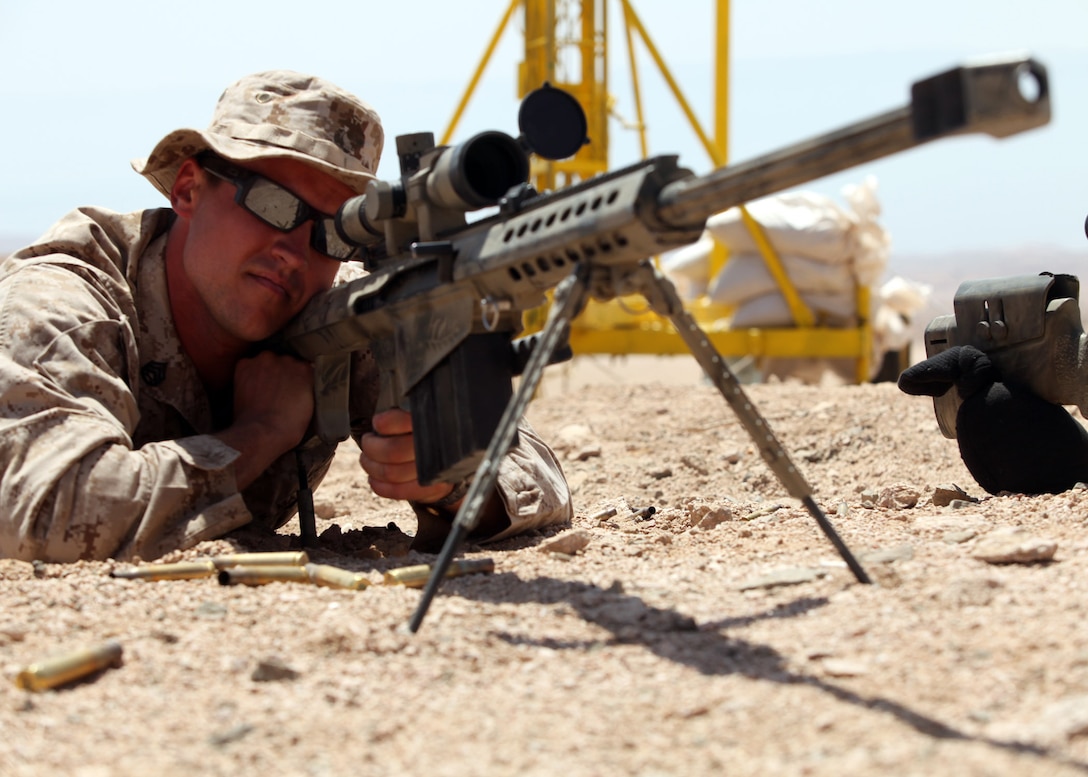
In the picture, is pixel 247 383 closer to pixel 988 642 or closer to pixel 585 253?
pixel 585 253

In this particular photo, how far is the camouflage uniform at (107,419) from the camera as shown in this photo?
8.93 feet

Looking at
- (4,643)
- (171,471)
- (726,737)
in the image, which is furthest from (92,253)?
(726,737)

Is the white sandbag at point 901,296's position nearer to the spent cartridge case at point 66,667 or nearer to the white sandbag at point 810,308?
the white sandbag at point 810,308

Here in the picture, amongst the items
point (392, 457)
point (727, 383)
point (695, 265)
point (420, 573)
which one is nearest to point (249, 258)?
point (392, 457)

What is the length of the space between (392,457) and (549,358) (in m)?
0.85

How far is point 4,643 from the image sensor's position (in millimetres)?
2133

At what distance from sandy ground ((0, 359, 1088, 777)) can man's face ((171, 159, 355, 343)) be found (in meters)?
0.66

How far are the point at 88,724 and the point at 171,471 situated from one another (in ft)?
3.82

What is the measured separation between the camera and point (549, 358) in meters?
2.26

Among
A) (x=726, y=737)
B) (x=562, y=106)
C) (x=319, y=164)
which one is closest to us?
(x=726, y=737)

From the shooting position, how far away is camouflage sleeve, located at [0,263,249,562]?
271 centimetres

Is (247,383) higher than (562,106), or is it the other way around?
(562,106)

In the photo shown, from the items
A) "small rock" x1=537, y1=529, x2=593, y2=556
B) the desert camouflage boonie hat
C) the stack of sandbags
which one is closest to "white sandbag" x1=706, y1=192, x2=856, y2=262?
the stack of sandbags

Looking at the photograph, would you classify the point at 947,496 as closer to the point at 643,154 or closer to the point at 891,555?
the point at 891,555
